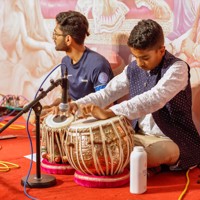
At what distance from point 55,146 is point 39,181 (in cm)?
32

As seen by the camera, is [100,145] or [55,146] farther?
[55,146]

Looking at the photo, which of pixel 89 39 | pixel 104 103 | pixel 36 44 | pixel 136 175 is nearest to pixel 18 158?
pixel 104 103

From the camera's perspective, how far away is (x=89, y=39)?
397 centimetres

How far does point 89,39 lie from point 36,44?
732mm

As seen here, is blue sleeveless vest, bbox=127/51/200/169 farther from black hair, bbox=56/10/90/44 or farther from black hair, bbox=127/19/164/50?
black hair, bbox=56/10/90/44

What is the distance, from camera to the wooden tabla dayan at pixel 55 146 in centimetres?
272

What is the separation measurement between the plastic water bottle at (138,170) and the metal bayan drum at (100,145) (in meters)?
0.11

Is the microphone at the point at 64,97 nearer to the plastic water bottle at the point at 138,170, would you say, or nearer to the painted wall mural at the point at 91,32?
the plastic water bottle at the point at 138,170

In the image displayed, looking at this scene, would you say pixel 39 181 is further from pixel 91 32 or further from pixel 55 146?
pixel 91 32

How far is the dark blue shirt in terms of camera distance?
349 cm

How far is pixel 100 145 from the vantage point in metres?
2.44

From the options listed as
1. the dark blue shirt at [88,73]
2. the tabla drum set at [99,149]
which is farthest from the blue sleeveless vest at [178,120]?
the dark blue shirt at [88,73]

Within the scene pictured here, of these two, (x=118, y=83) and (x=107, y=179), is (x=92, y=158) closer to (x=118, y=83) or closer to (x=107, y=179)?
(x=107, y=179)

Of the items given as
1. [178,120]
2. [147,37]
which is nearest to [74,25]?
[147,37]
